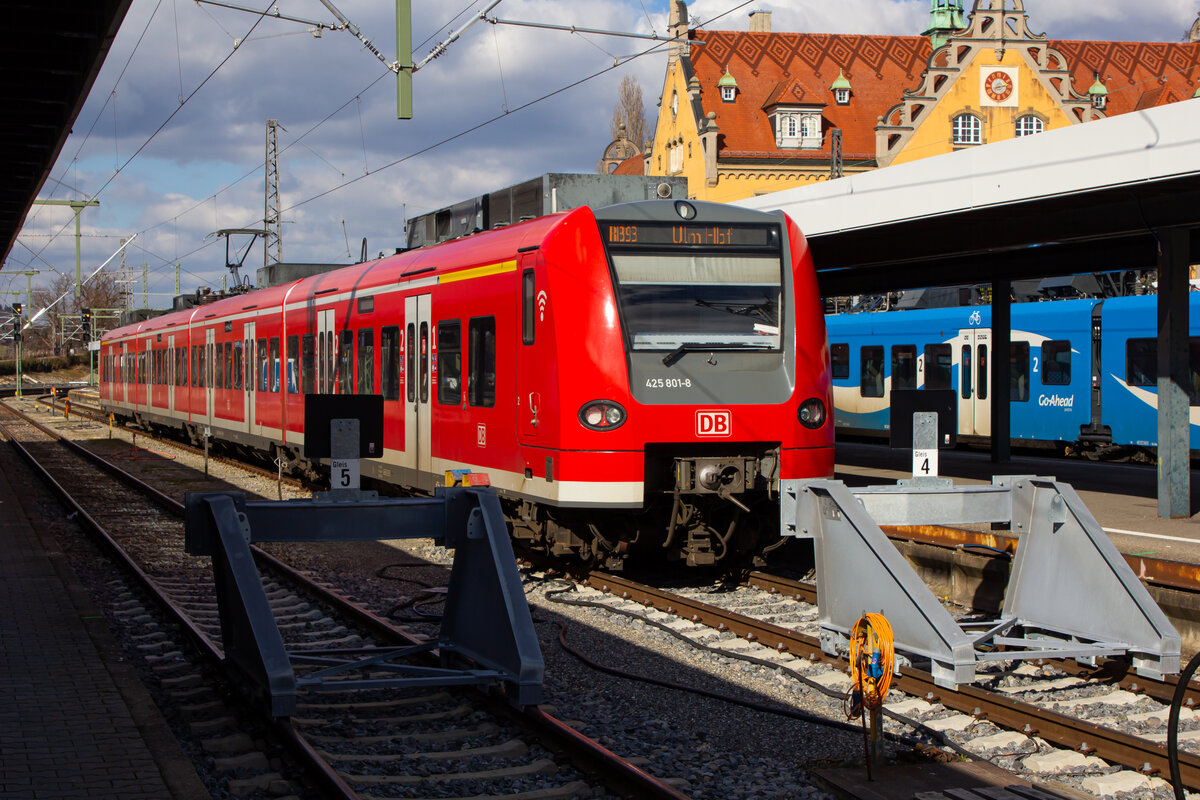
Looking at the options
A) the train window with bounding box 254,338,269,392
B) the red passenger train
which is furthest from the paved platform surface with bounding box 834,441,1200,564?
the train window with bounding box 254,338,269,392

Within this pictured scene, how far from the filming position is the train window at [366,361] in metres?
14.6

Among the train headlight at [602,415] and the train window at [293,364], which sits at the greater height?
the train window at [293,364]

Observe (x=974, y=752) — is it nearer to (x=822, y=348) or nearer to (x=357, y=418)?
(x=357, y=418)

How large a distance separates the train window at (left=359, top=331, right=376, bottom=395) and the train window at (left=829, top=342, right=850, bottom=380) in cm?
1566

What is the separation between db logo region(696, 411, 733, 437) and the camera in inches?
385

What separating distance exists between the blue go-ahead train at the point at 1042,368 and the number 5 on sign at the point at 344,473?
13.7 m

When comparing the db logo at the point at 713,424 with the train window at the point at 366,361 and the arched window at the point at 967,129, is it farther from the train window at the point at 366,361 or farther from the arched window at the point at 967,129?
the arched window at the point at 967,129

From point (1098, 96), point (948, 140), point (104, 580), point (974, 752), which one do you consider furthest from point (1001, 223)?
point (1098, 96)

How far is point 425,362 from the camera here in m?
12.9

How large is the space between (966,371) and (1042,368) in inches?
71.5

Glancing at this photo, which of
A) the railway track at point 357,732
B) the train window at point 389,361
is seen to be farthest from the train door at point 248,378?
the railway track at point 357,732

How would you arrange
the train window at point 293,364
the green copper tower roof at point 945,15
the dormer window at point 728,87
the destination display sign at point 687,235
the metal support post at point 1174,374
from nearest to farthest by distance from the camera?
the destination display sign at point 687,235 < the metal support post at point 1174,374 < the train window at point 293,364 < the dormer window at point 728,87 < the green copper tower roof at point 945,15

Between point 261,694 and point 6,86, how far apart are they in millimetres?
9367

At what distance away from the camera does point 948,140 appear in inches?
2179
